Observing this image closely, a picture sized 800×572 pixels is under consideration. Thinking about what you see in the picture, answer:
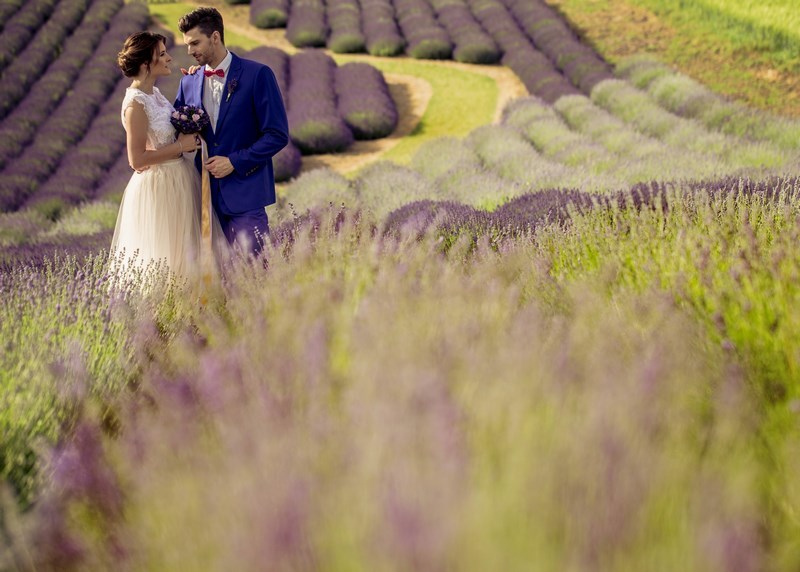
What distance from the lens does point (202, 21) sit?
10.9 ft

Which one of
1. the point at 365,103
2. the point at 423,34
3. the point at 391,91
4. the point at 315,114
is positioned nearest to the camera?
the point at 315,114

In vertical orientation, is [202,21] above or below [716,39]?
above

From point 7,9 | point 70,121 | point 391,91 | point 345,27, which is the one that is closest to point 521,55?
point 391,91

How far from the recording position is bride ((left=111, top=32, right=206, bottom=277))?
133 inches

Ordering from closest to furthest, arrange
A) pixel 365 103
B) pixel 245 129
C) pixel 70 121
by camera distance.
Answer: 1. pixel 245 129
2. pixel 70 121
3. pixel 365 103

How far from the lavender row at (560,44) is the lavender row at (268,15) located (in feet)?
18.3

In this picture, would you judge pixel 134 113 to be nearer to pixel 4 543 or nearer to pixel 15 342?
pixel 15 342

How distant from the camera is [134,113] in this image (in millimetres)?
3336

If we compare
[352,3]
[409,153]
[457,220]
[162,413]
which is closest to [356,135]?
[409,153]

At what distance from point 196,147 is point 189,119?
214mm

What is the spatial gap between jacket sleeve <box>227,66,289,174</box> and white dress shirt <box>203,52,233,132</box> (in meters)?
0.17

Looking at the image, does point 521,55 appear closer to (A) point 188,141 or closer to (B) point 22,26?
(B) point 22,26

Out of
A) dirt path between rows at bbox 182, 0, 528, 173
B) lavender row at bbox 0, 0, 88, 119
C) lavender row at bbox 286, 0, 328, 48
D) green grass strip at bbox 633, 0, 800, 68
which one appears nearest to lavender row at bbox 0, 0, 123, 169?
lavender row at bbox 0, 0, 88, 119

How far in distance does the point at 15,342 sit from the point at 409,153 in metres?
8.73
